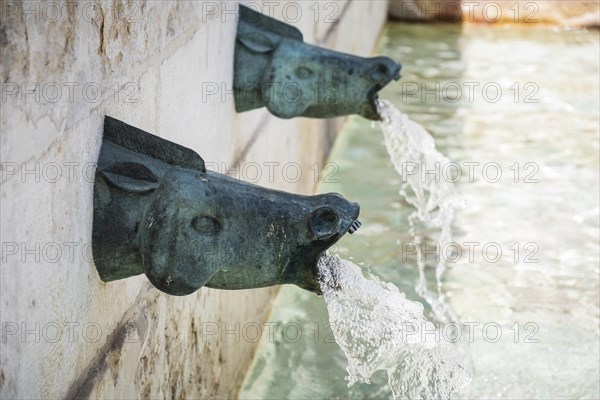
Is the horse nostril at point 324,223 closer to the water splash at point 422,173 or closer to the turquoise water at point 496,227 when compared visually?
the turquoise water at point 496,227

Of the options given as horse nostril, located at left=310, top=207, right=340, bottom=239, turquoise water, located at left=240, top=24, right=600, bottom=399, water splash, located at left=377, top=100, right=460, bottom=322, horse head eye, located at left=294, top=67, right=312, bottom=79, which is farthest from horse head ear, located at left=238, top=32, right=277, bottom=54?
horse nostril, located at left=310, top=207, right=340, bottom=239

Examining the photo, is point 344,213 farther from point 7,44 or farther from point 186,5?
point 186,5

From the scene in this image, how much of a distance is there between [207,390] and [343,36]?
11.4 feet

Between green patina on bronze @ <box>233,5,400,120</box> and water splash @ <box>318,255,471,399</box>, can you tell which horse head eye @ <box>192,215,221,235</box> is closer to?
water splash @ <box>318,255,471,399</box>

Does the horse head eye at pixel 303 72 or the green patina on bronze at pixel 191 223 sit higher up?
the horse head eye at pixel 303 72

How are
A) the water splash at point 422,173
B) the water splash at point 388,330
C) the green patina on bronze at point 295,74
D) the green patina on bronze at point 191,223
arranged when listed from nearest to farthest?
1. the green patina on bronze at point 191,223
2. the water splash at point 388,330
3. the green patina on bronze at point 295,74
4. the water splash at point 422,173

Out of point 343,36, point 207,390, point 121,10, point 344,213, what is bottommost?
point 207,390

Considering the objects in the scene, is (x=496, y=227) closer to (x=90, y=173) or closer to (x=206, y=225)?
(x=206, y=225)

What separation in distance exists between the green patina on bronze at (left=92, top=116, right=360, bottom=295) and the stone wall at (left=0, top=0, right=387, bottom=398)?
48 mm

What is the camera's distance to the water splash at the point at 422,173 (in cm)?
353

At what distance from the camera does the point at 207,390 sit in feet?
9.80

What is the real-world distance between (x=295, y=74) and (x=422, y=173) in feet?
3.93

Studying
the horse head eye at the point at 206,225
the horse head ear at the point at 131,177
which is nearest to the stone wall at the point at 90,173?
the horse head ear at the point at 131,177

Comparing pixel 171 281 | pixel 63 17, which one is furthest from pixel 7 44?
pixel 171 281
